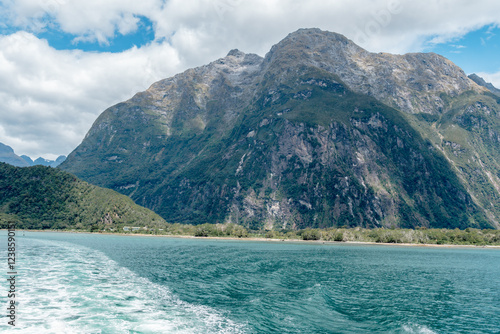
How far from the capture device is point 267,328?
3900 centimetres

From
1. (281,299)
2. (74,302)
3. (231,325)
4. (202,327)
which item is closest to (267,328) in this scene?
(231,325)

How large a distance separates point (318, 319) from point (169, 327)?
1889 centimetres

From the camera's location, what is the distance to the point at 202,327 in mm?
38125

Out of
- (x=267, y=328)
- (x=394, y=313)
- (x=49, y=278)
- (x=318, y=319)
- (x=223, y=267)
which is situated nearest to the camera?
(x=267, y=328)

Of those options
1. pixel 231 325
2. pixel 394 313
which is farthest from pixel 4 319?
pixel 394 313

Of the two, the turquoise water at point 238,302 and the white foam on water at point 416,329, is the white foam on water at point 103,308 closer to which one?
the turquoise water at point 238,302

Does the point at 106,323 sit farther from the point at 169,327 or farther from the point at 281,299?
the point at 281,299

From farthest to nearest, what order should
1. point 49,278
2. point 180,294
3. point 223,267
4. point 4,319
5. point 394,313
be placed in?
point 223,267
point 49,278
point 180,294
point 394,313
point 4,319

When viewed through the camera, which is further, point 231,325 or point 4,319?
point 231,325

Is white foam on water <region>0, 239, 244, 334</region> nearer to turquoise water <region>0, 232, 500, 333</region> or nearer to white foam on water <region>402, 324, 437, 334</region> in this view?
turquoise water <region>0, 232, 500, 333</region>

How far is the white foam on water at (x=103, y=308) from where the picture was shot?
3591 cm

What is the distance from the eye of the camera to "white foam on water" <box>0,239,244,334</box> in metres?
35.9

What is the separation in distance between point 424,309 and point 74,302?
49.2 metres

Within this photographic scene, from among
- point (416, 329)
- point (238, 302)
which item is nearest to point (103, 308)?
point (238, 302)
